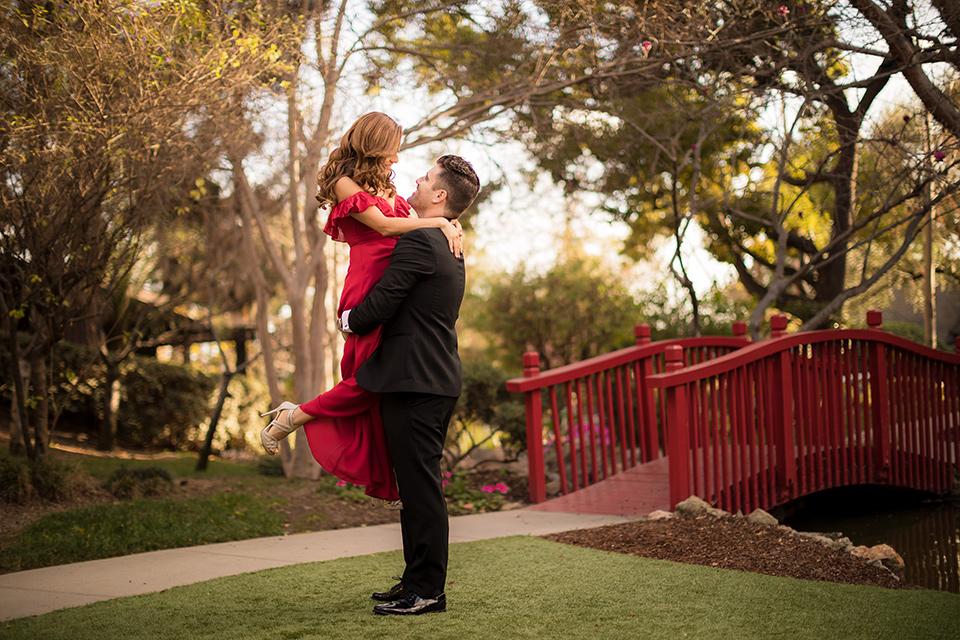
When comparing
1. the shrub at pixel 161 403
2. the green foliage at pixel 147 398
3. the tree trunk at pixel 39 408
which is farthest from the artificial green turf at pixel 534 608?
the shrub at pixel 161 403

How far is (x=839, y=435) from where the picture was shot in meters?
6.84

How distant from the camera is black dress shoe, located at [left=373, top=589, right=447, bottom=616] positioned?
10.3 ft

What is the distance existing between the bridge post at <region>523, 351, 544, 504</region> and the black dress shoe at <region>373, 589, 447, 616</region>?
3.22 m

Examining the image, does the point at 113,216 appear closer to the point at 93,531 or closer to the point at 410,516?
the point at 93,531

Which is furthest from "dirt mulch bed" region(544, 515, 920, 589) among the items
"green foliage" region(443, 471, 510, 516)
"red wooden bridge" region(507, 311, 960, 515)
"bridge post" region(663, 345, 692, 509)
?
"green foliage" region(443, 471, 510, 516)

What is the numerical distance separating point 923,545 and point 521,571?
366 cm

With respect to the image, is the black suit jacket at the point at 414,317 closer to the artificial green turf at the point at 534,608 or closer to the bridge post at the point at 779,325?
the artificial green turf at the point at 534,608

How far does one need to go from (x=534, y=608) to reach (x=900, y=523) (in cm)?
483

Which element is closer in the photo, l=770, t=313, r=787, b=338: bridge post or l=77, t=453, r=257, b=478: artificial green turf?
l=770, t=313, r=787, b=338: bridge post

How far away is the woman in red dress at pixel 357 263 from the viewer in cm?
318

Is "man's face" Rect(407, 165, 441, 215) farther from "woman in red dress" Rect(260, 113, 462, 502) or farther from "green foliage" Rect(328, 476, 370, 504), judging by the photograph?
"green foliage" Rect(328, 476, 370, 504)

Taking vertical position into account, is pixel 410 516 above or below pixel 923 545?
above

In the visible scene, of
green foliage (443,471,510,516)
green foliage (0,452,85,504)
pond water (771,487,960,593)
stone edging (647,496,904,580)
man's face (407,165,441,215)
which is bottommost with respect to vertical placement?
pond water (771,487,960,593)

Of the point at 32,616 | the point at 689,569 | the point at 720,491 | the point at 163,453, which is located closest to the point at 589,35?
the point at 720,491
